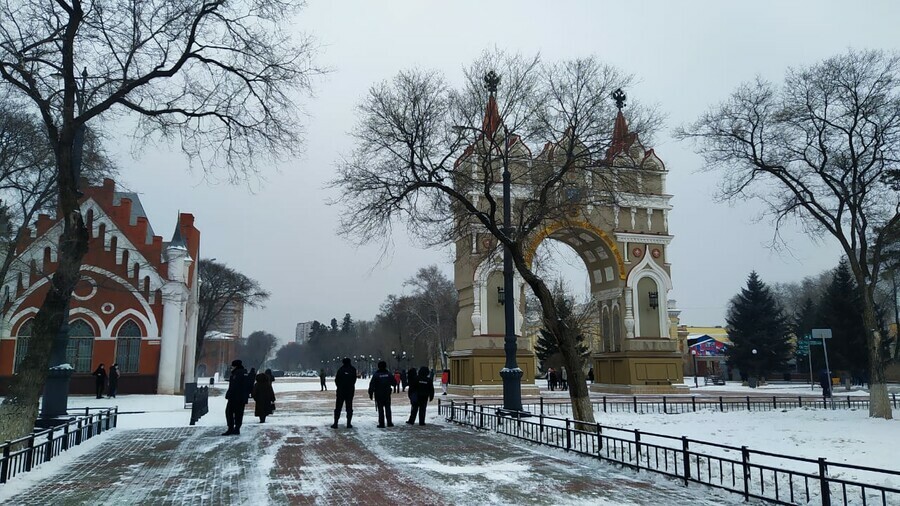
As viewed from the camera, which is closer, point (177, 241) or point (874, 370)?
point (874, 370)

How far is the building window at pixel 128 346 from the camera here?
3500 cm

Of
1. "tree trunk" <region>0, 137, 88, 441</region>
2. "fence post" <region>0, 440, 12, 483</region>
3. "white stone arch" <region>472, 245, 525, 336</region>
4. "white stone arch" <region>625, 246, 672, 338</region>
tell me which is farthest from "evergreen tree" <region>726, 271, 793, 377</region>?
"fence post" <region>0, 440, 12, 483</region>

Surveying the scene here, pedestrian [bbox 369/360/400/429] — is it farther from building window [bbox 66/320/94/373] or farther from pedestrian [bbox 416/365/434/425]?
building window [bbox 66/320/94/373]

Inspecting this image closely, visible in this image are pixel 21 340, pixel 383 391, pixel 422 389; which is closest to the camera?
pixel 383 391

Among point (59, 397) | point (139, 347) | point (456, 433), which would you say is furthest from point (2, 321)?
point (456, 433)

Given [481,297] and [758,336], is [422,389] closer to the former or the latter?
[481,297]

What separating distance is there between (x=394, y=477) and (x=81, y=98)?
9876mm

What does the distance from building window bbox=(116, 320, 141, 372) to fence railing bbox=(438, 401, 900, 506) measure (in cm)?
2614

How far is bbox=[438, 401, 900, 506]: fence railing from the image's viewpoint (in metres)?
7.72

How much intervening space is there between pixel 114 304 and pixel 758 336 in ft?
171

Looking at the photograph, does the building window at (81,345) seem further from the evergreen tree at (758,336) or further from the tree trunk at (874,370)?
the evergreen tree at (758,336)

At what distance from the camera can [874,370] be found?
19766 millimetres

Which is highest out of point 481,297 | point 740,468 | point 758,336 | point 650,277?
point 650,277

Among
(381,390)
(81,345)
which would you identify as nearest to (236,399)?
(381,390)
